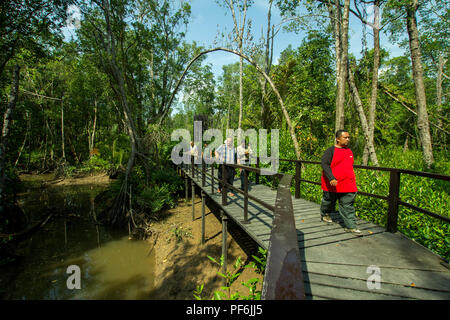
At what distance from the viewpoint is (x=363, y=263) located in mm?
2484

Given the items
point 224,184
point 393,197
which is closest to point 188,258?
point 224,184

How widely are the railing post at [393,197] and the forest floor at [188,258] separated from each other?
2674mm

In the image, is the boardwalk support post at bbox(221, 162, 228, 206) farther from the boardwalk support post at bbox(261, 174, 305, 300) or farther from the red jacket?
the boardwalk support post at bbox(261, 174, 305, 300)

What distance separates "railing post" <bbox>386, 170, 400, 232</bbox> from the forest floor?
267 centimetres

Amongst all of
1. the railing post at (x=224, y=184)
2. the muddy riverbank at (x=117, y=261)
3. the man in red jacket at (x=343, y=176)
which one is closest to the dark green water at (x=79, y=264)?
the muddy riverbank at (x=117, y=261)

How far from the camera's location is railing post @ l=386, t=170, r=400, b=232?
10.7 ft

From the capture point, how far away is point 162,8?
12641 mm

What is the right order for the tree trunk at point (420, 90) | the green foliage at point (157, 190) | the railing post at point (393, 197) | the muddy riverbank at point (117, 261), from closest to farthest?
the railing post at point (393, 197), the muddy riverbank at point (117, 261), the tree trunk at point (420, 90), the green foliage at point (157, 190)

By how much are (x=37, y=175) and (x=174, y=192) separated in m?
16.7

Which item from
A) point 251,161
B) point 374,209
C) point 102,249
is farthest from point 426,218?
point 102,249

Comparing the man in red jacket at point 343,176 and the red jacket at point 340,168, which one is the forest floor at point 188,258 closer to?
the man in red jacket at point 343,176

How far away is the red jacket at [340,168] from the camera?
3.32 meters

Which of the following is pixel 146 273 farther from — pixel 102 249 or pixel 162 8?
pixel 162 8

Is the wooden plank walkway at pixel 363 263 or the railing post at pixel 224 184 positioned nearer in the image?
the wooden plank walkway at pixel 363 263
